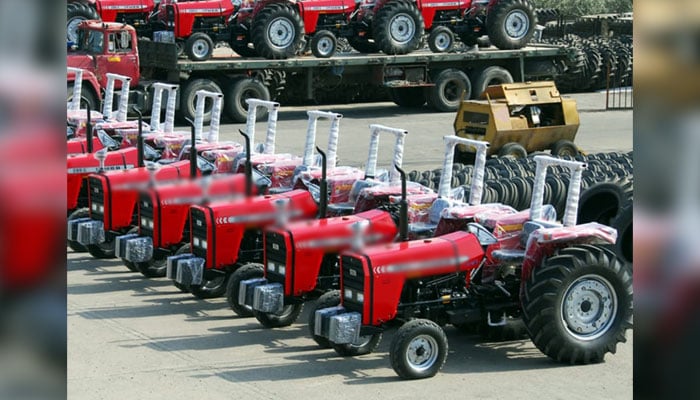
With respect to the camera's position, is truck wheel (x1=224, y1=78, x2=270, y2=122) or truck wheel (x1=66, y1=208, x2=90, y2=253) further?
truck wheel (x1=224, y1=78, x2=270, y2=122)

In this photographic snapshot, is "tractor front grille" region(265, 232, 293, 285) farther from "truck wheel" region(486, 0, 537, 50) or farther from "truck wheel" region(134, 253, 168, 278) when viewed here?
"truck wheel" region(486, 0, 537, 50)

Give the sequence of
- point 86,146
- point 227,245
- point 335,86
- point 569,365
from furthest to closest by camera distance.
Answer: point 335,86 < point 86,146 < point 227,245 < point 569,365

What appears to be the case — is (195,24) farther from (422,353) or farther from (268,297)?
(422,353)

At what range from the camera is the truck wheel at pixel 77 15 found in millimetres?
26797

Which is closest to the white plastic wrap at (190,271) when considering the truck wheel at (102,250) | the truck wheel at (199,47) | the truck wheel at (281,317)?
the truck wheel at (281,317)

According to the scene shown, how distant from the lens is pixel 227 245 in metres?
11.2

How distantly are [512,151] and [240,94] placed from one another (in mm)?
8851

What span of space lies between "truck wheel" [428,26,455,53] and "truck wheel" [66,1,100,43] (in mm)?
8111

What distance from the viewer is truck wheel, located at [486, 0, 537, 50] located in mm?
29875

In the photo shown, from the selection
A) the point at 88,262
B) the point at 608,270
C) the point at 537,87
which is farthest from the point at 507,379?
the point at 537,87

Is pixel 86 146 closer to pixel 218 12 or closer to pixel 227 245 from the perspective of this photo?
pixel 227 245

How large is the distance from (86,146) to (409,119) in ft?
45.1

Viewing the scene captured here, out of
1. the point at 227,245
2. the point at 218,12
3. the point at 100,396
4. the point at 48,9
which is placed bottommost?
the point at 100,396

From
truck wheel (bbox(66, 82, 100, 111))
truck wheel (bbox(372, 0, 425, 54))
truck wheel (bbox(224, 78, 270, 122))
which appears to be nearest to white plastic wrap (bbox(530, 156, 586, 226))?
truck wheel (bbox(66, 82, 100, 111))
